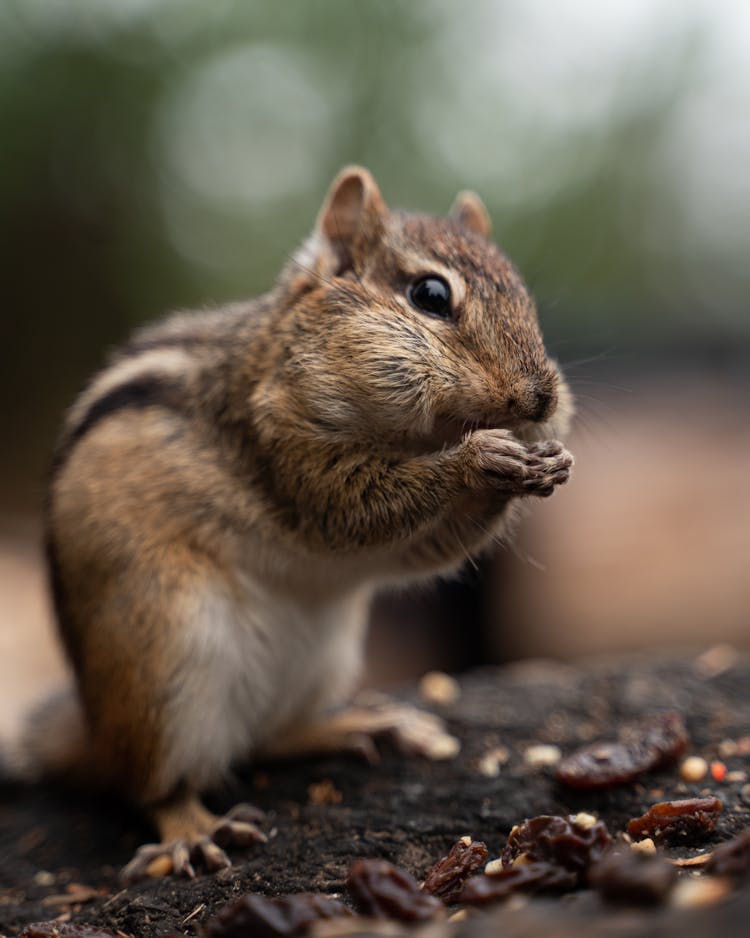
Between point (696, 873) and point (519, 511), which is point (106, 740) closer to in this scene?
point (519, 511)

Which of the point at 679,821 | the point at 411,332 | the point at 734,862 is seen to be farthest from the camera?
the point at 411,332

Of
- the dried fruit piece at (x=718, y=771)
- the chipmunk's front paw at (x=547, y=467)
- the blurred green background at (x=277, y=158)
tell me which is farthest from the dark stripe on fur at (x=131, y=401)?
the blurred green background at (x=277, y=158)

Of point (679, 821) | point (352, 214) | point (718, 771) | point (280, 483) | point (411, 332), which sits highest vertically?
point (352, 214)

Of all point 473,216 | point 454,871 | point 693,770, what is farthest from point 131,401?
point 693,770

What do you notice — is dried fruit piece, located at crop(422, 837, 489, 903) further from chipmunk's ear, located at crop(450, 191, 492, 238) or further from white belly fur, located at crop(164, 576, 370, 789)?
chipmunk's ear, located at crop(450, 191, 492, 238)

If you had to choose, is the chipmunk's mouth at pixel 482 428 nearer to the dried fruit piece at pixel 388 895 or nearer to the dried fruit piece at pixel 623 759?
the dried fruit piece at pixel 623 759

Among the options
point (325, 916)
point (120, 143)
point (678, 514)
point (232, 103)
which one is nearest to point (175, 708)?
point (325, 916)

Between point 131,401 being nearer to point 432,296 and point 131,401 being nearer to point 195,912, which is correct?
point 432,296

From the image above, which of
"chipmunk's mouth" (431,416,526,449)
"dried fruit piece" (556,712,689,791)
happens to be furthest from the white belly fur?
"dried fruit piece" (556,712,689,791)
